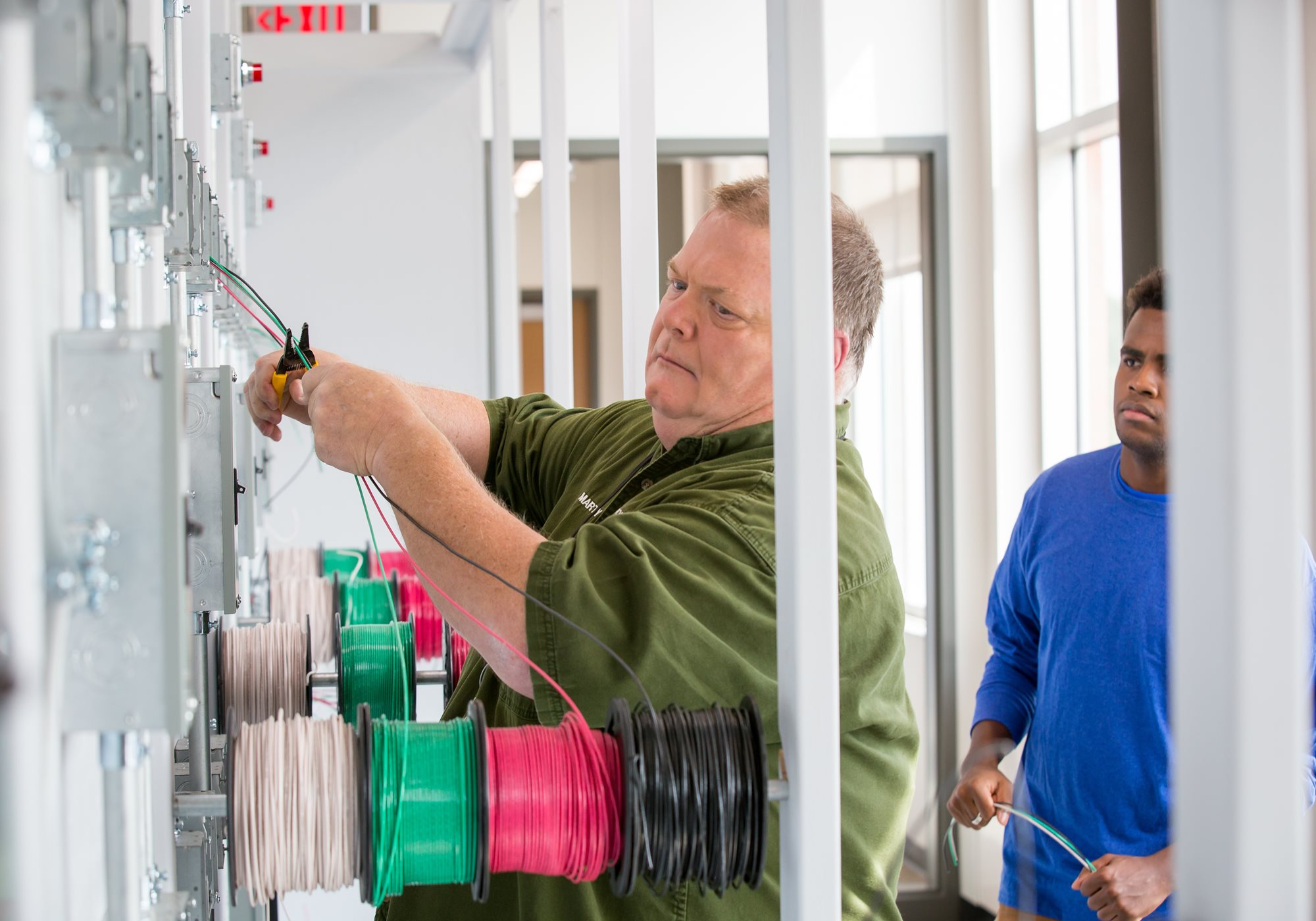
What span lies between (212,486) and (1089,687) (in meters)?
1.47

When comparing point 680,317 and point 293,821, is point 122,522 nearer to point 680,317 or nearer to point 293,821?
point 293,821

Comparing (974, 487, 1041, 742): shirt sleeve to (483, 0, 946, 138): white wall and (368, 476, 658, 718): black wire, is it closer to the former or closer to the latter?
(368, 476, 658, 718): black wire

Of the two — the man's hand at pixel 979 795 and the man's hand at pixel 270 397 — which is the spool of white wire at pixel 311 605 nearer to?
the man's hand at pixel 270 397

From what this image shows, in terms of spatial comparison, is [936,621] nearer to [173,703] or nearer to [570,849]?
[570,849]

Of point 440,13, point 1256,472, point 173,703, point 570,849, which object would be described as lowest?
point 570,849

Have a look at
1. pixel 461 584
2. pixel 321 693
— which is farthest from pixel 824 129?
pixel 321 693

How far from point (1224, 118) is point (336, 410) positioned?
98 centimetres

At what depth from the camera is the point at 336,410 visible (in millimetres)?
1322

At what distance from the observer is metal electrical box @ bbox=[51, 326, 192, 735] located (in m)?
0.67

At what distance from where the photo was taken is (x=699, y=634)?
44.2 inches

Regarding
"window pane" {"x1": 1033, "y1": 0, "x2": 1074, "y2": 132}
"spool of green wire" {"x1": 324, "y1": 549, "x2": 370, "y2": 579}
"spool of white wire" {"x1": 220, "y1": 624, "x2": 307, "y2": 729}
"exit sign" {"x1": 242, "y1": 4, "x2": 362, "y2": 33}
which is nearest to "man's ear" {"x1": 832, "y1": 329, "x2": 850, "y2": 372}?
"spool of white wire" {"x1": 220, "y1": 624, "x2": 307, "y2": 729}

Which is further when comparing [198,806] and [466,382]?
[466,382]

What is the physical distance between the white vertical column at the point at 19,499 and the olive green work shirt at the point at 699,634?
1.83 feet

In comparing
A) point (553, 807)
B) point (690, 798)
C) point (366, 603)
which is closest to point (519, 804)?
point (553, 807)
